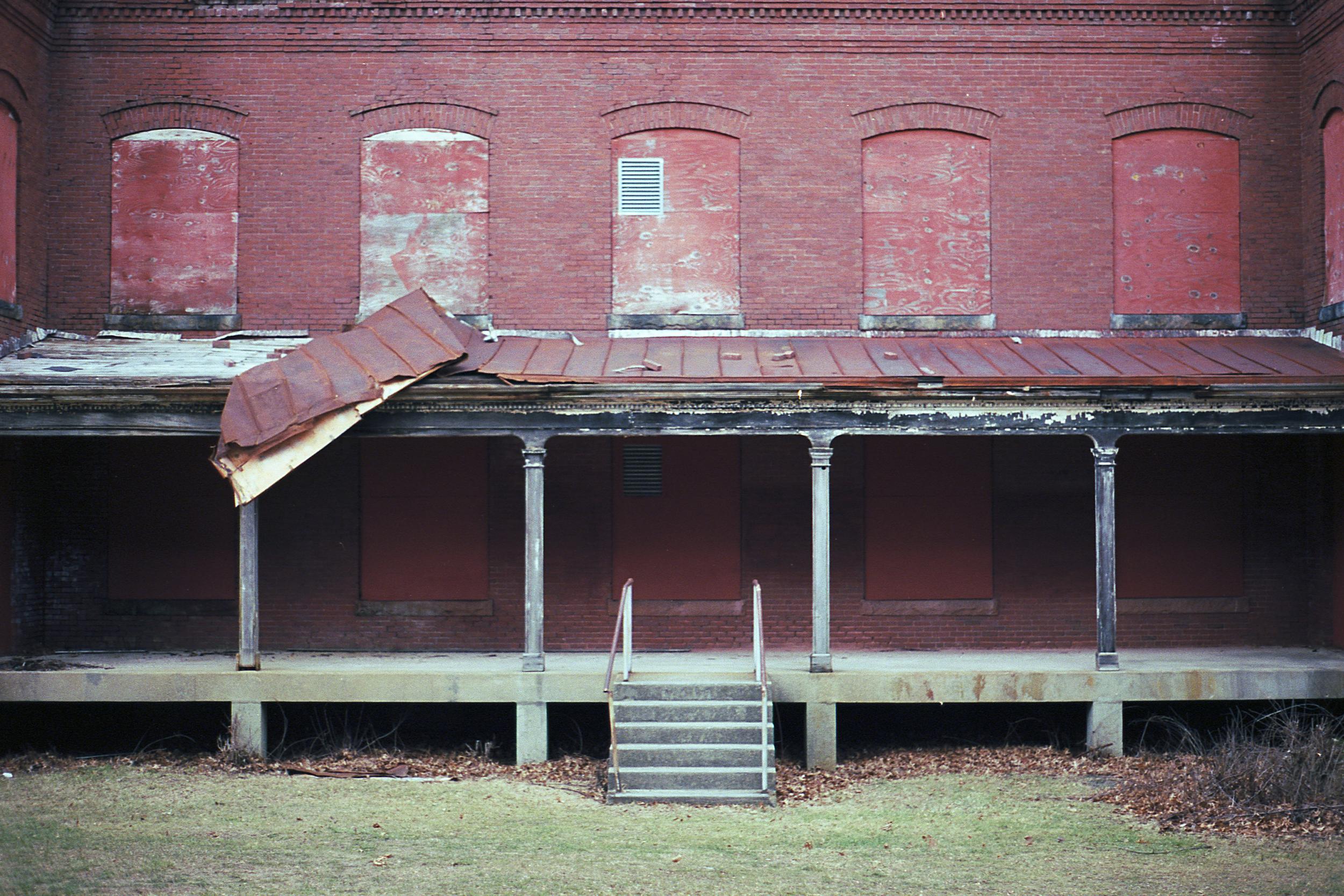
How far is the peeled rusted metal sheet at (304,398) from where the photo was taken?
11273mm

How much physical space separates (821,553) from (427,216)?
235 inches

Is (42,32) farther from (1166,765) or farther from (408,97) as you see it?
(1166,765)

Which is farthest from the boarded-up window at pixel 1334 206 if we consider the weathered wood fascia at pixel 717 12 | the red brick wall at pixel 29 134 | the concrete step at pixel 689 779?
the red brick wall at pixel 29 134

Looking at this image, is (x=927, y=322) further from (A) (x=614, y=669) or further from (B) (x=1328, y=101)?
(A) (x=614, y=669)

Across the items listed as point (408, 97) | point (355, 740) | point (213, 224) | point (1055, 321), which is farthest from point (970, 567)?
point (213, 224)

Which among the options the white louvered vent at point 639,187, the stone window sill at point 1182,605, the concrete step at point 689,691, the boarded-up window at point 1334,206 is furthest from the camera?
the white louvered vent at point 639,187

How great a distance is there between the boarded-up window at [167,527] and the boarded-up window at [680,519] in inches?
170

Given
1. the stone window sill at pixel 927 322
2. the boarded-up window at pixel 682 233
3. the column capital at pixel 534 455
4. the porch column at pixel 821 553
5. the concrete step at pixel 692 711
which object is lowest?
the concrete step at pixel 692 711

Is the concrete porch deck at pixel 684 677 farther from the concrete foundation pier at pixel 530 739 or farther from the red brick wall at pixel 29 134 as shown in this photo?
the red brick wall at pixel 29 134

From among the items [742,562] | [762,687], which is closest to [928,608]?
[742,562]

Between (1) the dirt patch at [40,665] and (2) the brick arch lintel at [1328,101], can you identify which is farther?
(2) the brick arch lintel at [1328,101]

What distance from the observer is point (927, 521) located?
14.1 metres

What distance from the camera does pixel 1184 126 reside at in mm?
14406

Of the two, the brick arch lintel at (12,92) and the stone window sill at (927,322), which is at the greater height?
the brick arch lintel at (12,92)
